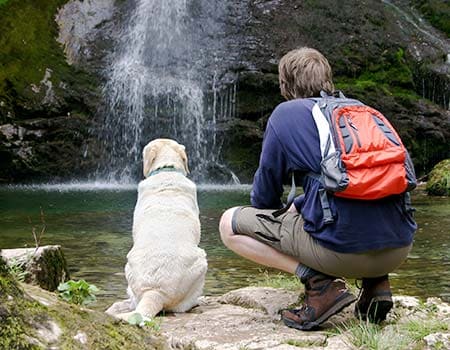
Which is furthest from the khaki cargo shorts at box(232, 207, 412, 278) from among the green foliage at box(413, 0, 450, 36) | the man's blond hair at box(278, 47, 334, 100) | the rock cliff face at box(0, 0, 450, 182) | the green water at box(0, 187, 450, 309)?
the green foliage at box(413, 0, 450, 36)

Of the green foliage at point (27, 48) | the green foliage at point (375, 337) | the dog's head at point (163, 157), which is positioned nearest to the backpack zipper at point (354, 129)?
the green foliage at point (375, 337)

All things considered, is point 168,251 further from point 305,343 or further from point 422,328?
point 422,328

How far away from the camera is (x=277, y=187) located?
3641 mm

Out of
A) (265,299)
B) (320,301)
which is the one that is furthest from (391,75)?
(320,301)

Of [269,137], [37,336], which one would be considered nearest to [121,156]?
[269,137]

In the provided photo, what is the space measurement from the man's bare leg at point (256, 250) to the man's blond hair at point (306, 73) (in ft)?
2.65

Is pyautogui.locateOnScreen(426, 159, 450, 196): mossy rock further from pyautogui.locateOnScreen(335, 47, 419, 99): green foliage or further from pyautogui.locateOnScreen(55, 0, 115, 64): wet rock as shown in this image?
pyautogui.locateOnScreen(55, 0, 115, 64): wet rock

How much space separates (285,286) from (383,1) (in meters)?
17.3

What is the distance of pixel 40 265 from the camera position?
180 inches

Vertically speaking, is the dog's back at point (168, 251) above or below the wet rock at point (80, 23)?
below

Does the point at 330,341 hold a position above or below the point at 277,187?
below

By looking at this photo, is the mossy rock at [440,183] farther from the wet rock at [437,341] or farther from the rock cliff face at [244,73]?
the wet rock at [437,341]

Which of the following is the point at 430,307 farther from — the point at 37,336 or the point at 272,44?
the point at 272,44

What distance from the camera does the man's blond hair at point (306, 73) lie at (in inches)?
144
